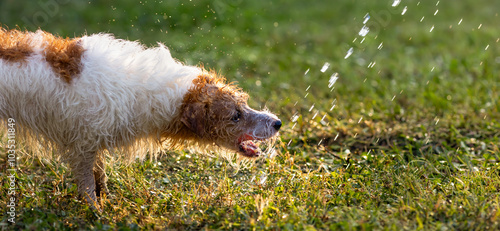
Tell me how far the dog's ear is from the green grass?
0.46 metres

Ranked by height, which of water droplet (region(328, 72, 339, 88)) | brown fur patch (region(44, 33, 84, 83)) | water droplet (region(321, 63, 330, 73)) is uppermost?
water droplet (region(321, 63, 330, 73))

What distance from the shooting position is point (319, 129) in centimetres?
520

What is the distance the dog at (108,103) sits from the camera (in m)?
3.48

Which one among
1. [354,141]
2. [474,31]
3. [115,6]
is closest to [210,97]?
[354,141]

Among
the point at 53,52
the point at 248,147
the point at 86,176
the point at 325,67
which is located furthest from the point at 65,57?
the point at 325,67

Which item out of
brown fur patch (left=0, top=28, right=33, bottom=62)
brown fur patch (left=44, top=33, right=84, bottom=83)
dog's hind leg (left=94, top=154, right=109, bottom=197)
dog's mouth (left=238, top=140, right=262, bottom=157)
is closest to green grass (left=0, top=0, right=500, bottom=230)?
dog's hind leg (left=94, top=154, right=109, bottom=197)

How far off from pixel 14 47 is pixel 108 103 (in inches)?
29.9

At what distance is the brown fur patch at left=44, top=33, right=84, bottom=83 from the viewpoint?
3494mm

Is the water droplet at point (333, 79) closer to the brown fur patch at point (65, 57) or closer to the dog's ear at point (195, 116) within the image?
the dog's ear at point (195, 116)

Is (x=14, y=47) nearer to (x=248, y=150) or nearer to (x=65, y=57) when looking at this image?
(x=65, y=57)

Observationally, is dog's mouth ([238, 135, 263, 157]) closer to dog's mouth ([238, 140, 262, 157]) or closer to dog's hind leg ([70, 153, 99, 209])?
dog's mouth ([238, 140, 262, 157])

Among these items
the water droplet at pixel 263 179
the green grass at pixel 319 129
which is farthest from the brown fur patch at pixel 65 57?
the water droplet at pixel 263 179

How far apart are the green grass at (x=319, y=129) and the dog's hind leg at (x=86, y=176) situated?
0.24 ft

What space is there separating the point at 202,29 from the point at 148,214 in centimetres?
499
